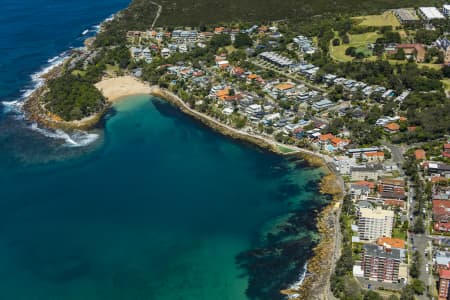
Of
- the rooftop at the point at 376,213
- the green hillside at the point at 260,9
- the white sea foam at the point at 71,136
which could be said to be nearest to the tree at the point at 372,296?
the rooftop at the point at 376,213

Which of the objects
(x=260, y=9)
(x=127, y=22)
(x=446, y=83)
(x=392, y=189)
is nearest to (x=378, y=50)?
(x=446, y=83)

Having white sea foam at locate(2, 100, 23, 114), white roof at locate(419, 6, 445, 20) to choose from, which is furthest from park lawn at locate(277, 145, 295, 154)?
white roof at locate(419, 6, 445, 20)

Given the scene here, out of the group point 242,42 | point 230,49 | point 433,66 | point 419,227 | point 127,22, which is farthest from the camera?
point 127,22

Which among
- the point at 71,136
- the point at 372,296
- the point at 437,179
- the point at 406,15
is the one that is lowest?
the point at 372,296

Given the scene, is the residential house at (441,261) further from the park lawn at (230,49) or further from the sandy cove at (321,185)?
the park lawn at (230,49)

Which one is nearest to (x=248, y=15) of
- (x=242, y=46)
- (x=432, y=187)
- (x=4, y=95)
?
(x=242, y=46)

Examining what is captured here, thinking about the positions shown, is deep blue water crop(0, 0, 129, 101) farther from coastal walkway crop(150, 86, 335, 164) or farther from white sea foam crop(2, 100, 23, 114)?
coastal walkway crop(150, 86, 335, 164)

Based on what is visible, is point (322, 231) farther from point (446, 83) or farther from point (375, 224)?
point (446, 83)

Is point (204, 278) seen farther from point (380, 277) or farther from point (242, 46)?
point (242, 46)
